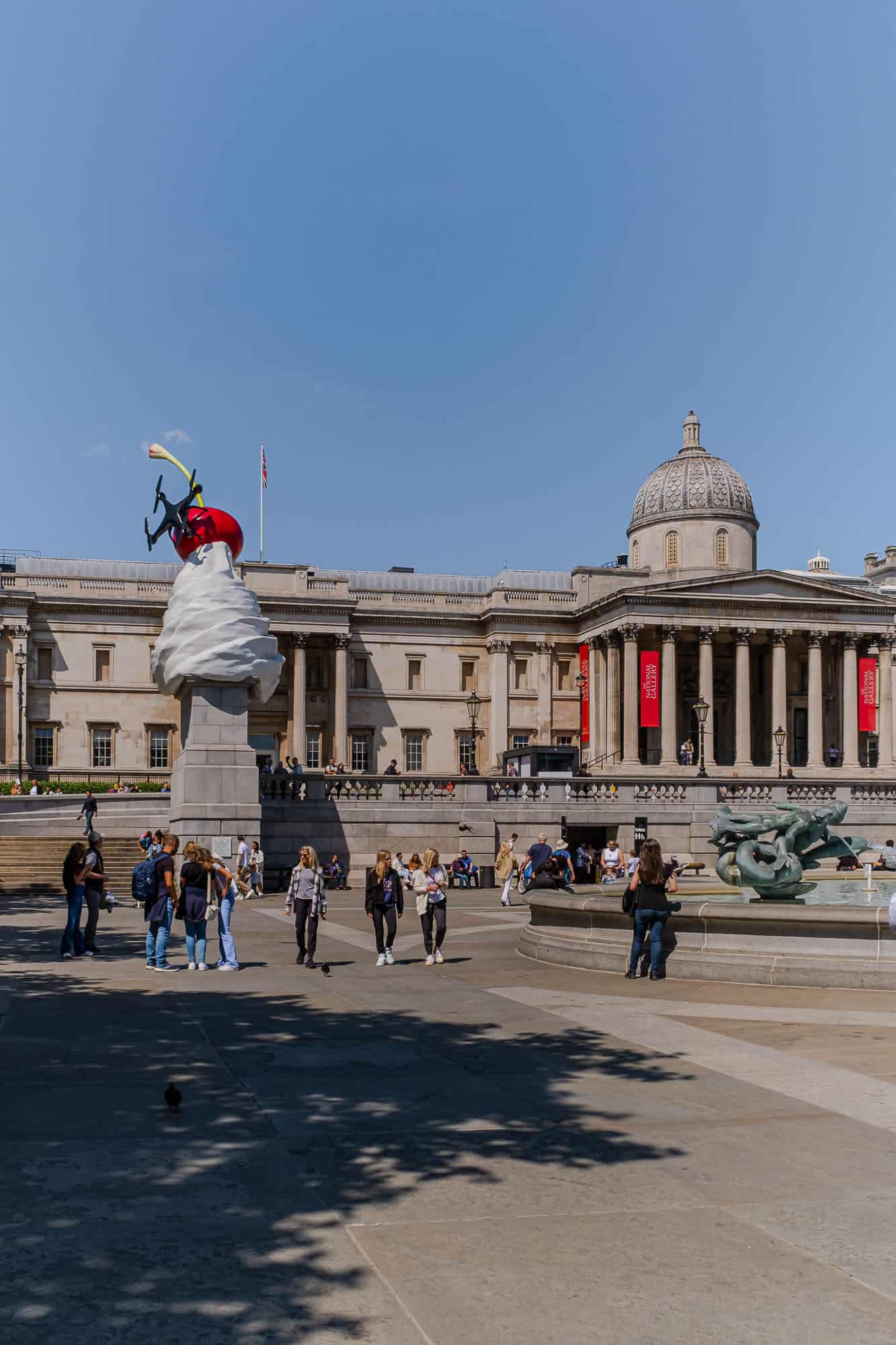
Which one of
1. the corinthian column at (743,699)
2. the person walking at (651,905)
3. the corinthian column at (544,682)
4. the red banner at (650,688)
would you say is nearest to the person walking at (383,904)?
the person walking at (651,905)

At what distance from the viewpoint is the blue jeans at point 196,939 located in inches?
725

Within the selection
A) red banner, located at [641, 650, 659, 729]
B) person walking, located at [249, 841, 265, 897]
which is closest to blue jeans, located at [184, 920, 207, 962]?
person walking, located at [249, 841, 265, 897]

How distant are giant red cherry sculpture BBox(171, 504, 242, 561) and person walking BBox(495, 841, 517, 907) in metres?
11.8

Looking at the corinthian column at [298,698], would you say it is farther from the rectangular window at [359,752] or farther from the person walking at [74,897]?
the person walking at [74,897]

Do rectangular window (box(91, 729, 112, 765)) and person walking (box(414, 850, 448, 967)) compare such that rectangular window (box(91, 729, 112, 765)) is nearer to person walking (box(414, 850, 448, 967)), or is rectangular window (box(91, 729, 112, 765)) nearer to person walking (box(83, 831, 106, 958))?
person walking (box(83, 831, 106, 958))

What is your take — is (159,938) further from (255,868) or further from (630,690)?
(630,690)

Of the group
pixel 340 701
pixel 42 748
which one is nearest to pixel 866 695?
pixel 340 701

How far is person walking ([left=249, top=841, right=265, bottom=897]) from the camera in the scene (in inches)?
1394

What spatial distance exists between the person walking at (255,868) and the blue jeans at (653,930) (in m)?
19.7

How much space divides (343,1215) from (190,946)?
11.8 metres

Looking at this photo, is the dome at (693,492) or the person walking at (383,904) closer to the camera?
the person walking at (383,904)

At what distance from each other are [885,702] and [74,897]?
222 ft

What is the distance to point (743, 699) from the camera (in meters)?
76.5

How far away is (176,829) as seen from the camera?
3609 cm
